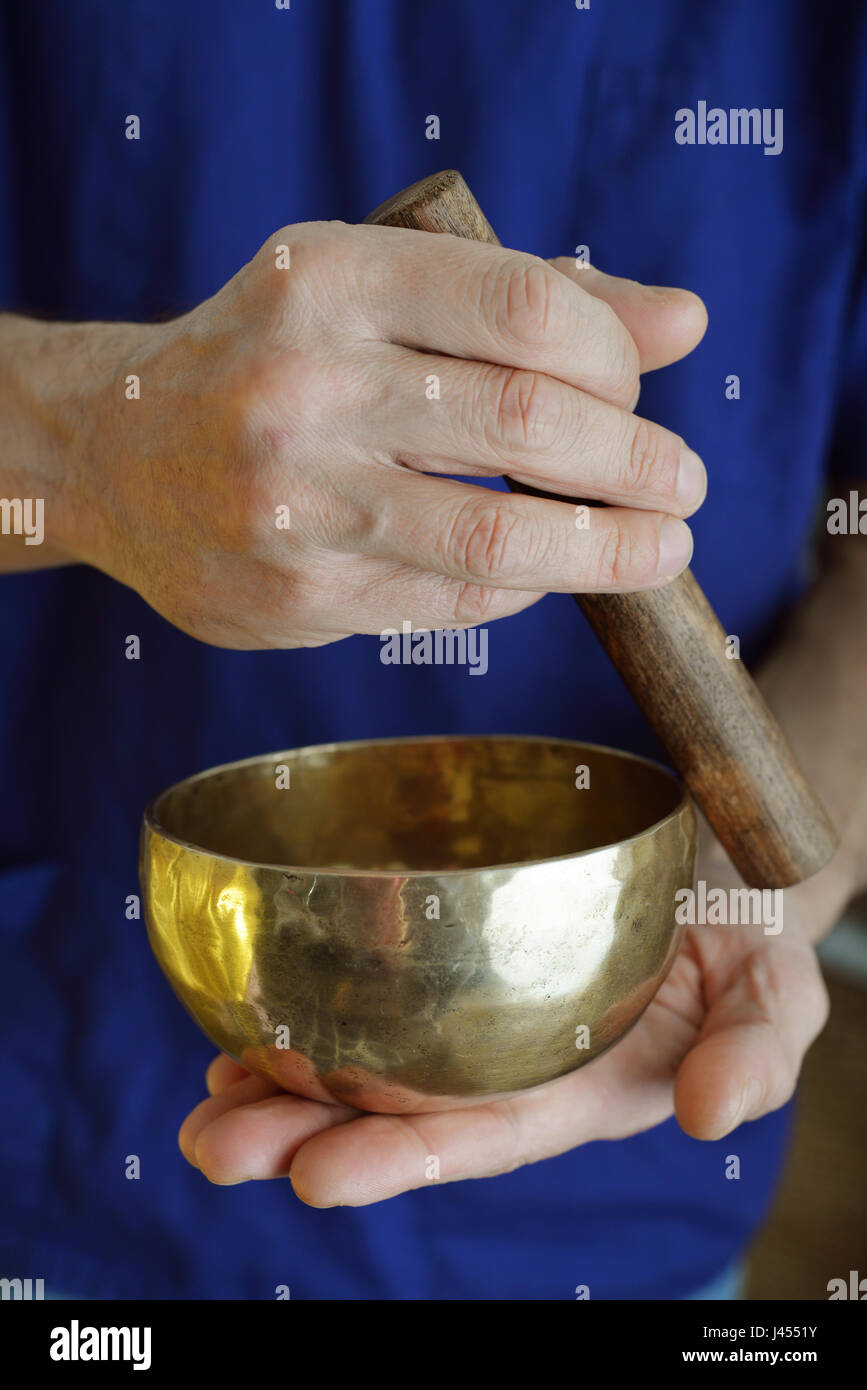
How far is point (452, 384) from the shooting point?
50 centimetres

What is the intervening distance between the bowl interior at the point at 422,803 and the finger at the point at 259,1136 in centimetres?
18

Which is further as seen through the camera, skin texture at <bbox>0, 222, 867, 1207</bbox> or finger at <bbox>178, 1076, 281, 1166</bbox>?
finger at <bbox>178, 1076, 281, 1166</bbox>

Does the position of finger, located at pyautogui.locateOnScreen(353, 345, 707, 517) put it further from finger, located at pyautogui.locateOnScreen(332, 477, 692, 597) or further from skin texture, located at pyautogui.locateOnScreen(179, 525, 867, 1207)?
skin texture, located at pyautogui.locateOnScreen(179, 525, 867, 1207)

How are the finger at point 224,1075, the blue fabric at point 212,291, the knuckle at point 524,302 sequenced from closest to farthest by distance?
the knuckle at point 524,302
the finger at point 224,1075
the blue fabric at point 212,291

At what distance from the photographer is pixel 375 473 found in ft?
1.68

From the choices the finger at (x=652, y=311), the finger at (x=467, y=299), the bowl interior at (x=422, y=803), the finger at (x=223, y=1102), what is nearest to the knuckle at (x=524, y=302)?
the finger at (x=467, y=299)

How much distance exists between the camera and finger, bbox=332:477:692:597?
20.1 inches

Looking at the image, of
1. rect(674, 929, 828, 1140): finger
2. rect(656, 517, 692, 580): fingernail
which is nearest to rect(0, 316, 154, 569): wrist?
rect(656, 517, 692, 580): fingernail

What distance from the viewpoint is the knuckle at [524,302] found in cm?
49

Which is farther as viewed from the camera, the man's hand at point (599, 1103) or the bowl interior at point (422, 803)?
the bowl interior at point (422, 803)

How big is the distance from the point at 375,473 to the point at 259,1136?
1.19ft

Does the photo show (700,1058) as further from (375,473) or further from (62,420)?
(62,420)

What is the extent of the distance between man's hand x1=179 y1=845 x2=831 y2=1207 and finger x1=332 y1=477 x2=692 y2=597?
0.29 meters

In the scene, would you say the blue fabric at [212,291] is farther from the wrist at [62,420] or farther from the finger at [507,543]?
the finger at [507,543]
